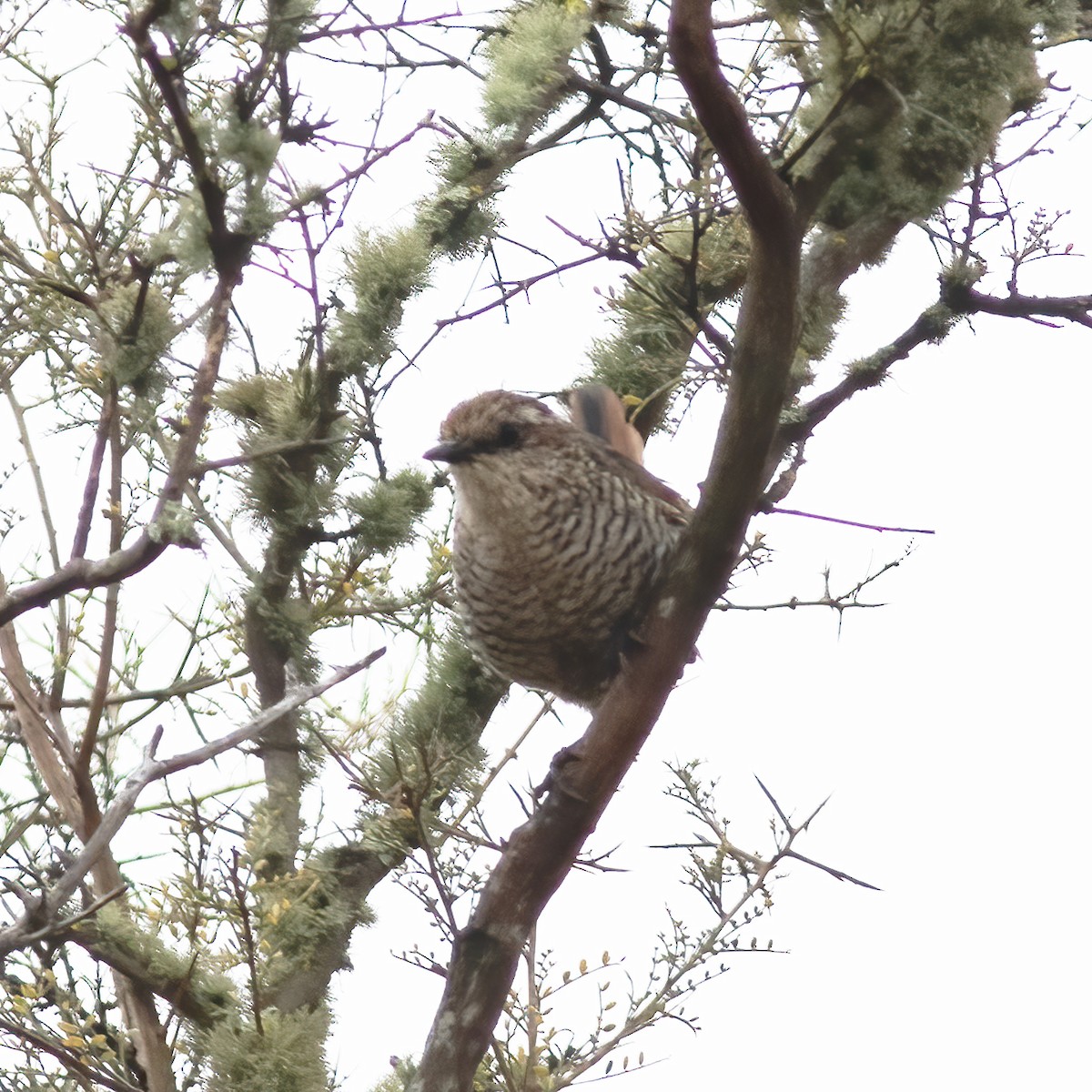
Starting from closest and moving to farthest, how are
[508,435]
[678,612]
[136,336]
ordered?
1. [678,612]
2. [136,336]
3. [508,435]

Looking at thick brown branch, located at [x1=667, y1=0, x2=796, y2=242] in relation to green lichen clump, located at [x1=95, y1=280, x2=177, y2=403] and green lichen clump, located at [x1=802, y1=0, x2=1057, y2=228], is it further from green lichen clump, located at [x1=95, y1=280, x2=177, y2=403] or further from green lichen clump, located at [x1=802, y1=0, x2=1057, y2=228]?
green lichen clump, located at [x1=95, y1=280, x2=177, y2=403]

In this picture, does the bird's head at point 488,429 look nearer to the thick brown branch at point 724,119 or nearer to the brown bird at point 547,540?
the brown bird at point 547,540

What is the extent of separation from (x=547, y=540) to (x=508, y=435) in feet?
0.95

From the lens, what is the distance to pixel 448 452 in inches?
136

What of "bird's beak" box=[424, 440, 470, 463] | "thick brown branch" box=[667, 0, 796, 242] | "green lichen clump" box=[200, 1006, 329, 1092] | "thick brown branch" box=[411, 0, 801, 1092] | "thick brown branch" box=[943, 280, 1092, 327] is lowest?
"green lichen clump" box=[200, 1006, 329, 1092]

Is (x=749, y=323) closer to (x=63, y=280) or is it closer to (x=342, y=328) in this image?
(x=342, y=328)

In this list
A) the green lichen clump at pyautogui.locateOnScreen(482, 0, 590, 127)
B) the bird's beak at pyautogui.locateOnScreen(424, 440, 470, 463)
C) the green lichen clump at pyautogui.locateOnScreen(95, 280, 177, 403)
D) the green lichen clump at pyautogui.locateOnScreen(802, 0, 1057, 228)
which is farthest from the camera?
the green lichen clump at pyautogui.locateOnScreen(482, 0, 590, 127)

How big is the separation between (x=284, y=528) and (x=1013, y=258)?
2067mm

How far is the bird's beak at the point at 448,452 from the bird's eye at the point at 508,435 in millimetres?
100

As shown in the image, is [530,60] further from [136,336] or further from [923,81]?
[923,81]

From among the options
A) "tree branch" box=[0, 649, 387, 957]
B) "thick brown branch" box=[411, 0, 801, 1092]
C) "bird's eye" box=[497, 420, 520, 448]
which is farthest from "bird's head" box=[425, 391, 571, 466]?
"thick brown branch" box=[411, 0, 801, 1092]

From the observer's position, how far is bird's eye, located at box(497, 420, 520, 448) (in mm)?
3537

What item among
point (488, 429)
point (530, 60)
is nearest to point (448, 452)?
point (488, 429)

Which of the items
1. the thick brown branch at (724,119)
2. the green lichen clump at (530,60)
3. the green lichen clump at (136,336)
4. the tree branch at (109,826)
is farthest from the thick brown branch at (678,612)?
the green lichen clump at (530,60)
